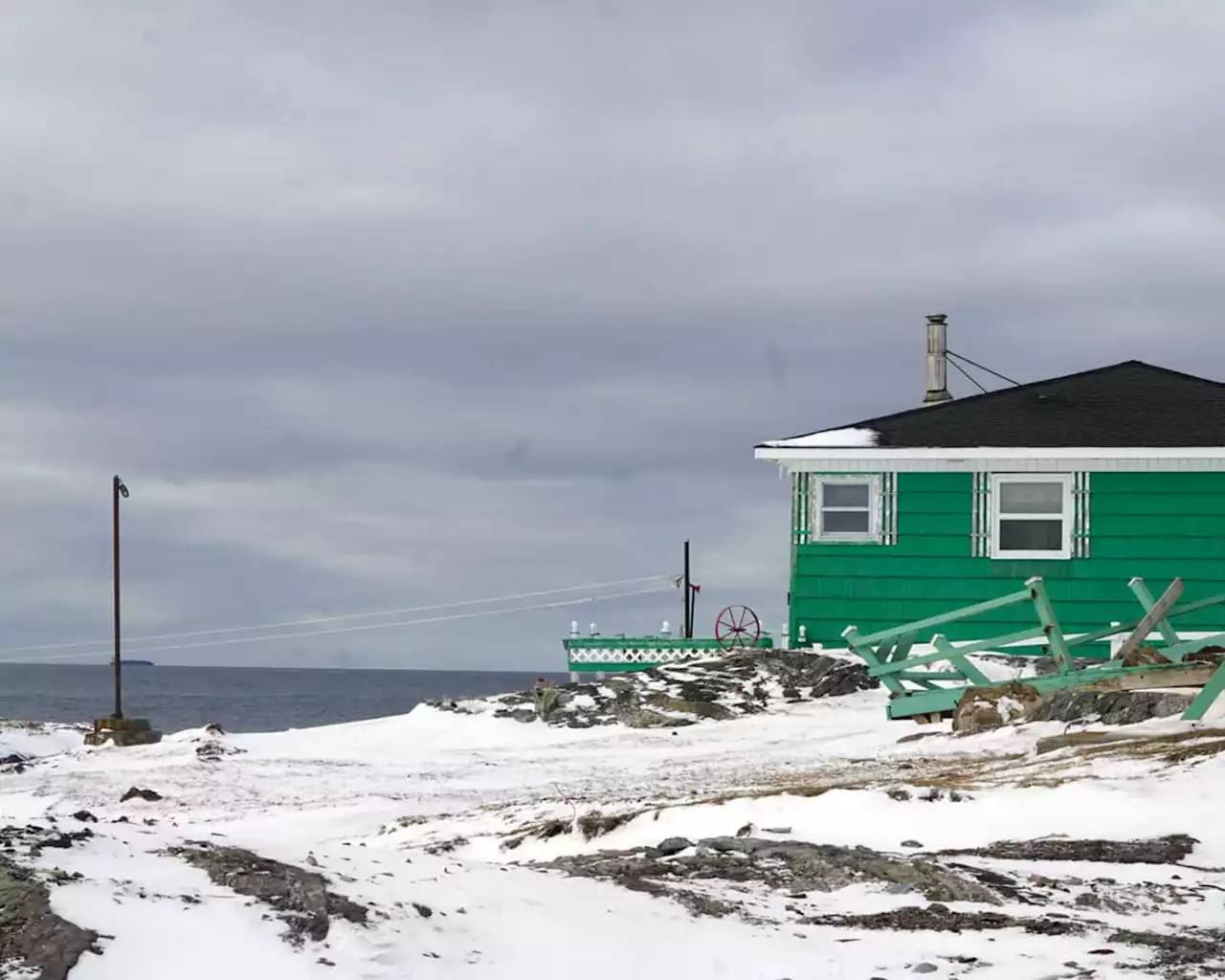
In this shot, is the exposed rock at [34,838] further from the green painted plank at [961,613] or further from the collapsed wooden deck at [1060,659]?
the green painted plank at [961,613]

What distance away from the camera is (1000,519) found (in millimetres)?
22797

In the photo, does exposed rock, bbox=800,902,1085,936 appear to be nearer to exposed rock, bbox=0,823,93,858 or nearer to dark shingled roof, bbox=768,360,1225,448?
exposed rock, bbox=0,823,93,858

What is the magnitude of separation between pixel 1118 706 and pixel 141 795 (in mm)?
9232

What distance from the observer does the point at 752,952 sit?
6.11 m

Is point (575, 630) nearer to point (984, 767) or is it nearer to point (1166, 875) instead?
point (984, 767)

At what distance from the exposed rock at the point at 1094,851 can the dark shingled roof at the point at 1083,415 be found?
47.5 feet

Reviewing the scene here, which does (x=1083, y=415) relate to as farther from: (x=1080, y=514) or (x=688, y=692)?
(x=688, y=692)

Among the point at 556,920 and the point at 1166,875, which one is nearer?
the point at 556,920

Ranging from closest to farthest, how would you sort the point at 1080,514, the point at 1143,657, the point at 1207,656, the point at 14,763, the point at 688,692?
the point at 1207,656 → the point at 1143,657 → the point at 14,763 → the point at 688,692 → the point at 1080,514

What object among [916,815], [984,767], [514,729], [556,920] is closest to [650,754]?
[514,729]

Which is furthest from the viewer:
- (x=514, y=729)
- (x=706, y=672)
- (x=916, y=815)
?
(x=706, y=672)

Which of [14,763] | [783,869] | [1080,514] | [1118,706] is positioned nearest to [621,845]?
[783,869]

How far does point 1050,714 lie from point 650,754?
4.31 m

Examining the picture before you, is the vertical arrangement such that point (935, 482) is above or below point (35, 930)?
above
